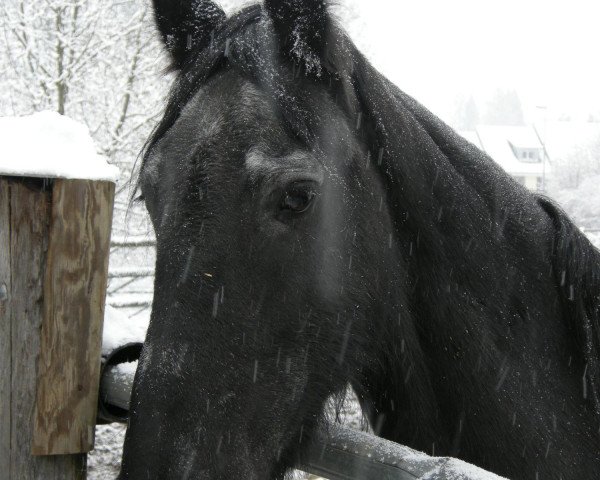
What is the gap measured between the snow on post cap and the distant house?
152ft

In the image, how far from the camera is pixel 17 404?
2.00m

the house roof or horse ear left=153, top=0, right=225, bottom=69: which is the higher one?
the house roof

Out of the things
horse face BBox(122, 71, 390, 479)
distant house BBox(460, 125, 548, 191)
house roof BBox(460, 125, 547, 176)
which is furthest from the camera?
house roof BBox(460, 125, 547, 176)

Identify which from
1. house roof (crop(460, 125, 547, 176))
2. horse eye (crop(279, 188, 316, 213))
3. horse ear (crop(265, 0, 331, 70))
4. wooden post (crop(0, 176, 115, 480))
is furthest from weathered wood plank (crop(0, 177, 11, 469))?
house roof (crop(460, 125, 547, 176))

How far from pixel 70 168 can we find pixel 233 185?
0.56m

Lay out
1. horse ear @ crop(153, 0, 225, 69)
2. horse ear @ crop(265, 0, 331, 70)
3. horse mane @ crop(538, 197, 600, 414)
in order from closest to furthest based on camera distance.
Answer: horse ear @ crop(265, 0, 331, 70)
horse mane @ crop(538, 197, 600, 414)
horse ear @ crop(153, 0, 225, 69)

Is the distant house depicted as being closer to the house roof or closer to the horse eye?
the house roof

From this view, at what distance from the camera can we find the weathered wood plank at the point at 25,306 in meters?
1.96

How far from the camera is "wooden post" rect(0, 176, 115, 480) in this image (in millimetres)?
1967

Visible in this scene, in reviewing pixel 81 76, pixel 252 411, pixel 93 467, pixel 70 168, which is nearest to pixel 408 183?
pixel 252 411

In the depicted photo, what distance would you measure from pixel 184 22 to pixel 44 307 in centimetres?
131

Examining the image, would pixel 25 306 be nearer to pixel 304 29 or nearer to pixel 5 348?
pixel 5 348

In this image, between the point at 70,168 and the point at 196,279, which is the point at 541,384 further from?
the point at 70,168

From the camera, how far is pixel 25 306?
1991 millimetres
